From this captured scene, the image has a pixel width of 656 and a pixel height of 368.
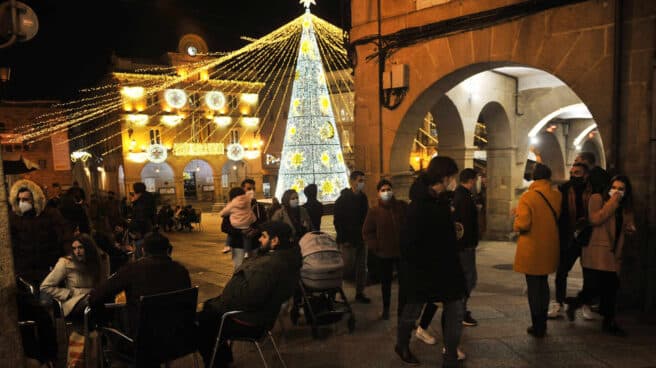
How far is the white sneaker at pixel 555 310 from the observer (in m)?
5.07

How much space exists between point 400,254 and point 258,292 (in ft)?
5.37

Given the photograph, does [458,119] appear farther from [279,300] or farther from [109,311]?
[109,311]

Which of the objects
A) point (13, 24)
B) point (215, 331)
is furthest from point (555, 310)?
point (13, 24)

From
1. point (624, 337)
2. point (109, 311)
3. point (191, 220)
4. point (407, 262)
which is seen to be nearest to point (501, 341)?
point (624, 337)

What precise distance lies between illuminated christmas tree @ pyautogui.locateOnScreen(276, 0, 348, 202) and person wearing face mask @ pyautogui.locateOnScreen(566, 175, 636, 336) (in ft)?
19.7

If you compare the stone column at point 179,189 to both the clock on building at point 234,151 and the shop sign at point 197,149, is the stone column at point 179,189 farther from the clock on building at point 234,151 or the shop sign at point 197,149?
the clock on building at point 234,151

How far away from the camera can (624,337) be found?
4.39 metres

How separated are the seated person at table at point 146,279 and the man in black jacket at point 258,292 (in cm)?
49

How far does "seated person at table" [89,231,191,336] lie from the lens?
3.16 meters

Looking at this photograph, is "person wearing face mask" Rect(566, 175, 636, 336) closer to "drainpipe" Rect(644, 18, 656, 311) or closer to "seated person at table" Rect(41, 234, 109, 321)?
"drainpipe" Rect(644, 18, 656, 311)

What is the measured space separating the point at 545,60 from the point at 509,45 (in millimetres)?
564

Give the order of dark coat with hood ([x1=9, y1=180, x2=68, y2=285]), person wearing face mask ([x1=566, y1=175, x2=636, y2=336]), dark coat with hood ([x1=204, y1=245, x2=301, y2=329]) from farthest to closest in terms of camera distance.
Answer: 1. dark coat with hood ([x1=9, y1=180, x2=68, y2=285])
2. person wearing face mask ([x1=566, y1=175, x2=636, y2=336])
3. dark coat with hood ([x1=204, y1=245, x2=301, y2=329])

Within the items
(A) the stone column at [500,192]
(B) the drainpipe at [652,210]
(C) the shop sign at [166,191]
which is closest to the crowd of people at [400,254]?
(B) the drainpipe at [652,210]

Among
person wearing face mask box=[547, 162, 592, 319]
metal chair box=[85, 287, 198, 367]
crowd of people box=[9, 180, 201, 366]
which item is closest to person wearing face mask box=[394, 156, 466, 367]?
metal chair box=[85, 287, 198, 367]
